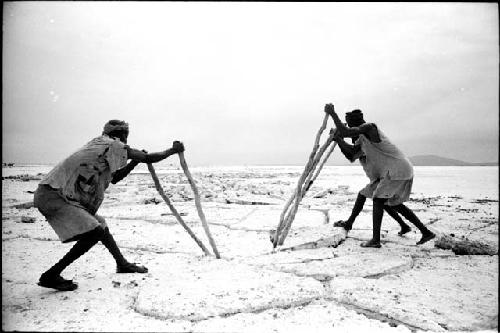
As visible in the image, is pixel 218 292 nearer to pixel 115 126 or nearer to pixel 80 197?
pixel 80 197

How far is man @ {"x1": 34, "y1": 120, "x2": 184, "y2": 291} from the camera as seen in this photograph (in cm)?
258

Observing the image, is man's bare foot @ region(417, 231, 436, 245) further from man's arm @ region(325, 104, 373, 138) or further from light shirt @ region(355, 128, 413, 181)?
man's arm @ region(325, 104, 373, 138)

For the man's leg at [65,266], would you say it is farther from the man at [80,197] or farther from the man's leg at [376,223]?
the man's leg at [376,223]

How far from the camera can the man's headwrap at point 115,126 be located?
2990mm

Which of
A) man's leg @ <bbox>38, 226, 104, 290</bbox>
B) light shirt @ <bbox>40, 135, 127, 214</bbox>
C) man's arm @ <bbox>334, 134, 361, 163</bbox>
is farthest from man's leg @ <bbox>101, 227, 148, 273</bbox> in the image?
man's arm @ <bbox>334, 134, 361, 163</bbox>

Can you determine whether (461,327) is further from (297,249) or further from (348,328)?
(297,249)

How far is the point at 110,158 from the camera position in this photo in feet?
9.10

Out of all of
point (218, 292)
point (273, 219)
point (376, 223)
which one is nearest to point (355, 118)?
point (376, 223)

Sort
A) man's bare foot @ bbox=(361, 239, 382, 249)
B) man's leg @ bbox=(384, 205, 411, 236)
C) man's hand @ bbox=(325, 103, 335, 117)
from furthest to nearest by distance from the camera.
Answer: man's leg @ bbox=(384, 205, 411, 236)
man's bare foot @ bbox=(361, 239, 382, 249)
man's hand @ bbox=(325, 103, 335, 117)

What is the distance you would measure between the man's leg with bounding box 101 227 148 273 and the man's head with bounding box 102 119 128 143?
0.82 m

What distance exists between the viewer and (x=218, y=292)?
8.03 feet

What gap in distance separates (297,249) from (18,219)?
14.7ft

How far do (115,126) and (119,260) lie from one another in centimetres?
116

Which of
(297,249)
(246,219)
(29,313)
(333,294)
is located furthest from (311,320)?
(246,219)
